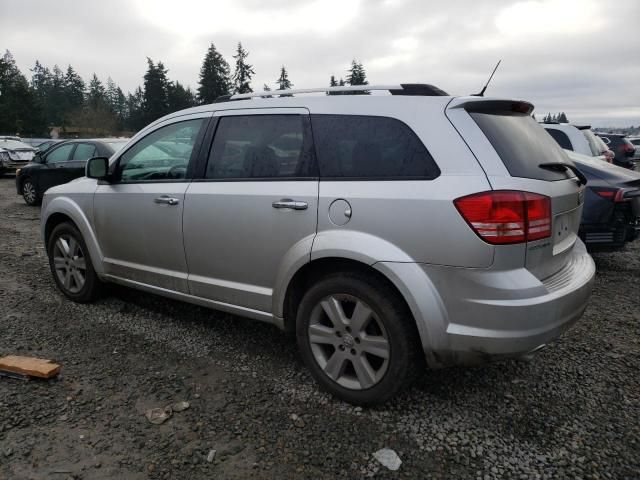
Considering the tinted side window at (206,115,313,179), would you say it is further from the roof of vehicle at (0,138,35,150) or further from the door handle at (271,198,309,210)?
the roof of vehicle at (0,138,35,150)

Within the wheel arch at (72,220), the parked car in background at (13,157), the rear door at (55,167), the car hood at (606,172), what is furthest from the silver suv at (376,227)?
the parked car in background at (13,157)

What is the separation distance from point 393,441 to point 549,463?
0.75m

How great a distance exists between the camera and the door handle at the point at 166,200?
11.3ft

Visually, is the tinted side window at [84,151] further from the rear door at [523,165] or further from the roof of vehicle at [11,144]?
the roof of vehicle at [11,144]

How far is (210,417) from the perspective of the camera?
2.70 metres

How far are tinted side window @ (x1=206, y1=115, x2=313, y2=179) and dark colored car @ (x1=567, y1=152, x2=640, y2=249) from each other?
3.60m

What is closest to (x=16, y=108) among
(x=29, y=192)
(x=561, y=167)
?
(x=29, y=192)

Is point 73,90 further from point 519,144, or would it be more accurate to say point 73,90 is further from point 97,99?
point 519,144

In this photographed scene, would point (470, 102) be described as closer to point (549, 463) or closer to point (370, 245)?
point (370, 245)

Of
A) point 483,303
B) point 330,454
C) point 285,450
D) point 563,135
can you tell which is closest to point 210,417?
point 285,450

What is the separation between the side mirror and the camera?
13.0 ft

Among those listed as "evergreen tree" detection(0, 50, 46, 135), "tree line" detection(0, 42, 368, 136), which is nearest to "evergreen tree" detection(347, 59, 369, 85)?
"tree line" detection(0, 42, 368, 136)

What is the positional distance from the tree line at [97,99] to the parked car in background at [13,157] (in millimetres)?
26789

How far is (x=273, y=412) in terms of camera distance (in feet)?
9.04
